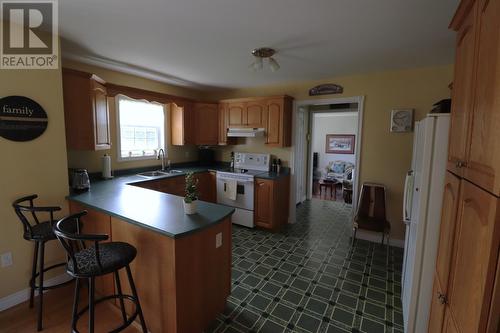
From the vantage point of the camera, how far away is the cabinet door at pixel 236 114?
14.3ft

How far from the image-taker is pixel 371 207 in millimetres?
3469

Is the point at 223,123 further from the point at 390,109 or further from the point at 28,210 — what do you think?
the point at 28,210

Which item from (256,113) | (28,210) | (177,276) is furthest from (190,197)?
(256,113)

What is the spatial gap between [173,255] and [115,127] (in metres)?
2.78

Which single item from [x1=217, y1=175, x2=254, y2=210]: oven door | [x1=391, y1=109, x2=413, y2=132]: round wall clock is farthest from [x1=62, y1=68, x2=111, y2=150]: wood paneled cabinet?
[x1=391, y1=109, x2=413, y2=132]: round wall clock

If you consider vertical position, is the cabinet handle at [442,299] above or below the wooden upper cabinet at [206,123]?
below

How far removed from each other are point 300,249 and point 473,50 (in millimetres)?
2841

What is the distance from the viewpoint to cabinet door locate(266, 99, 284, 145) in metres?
3.96

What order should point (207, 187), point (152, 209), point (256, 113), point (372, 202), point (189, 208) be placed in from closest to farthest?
point (189, 208), point (152, 209), point (372, 202), point (256, 113), point (207, 187)

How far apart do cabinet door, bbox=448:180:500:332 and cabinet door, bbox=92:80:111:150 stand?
3.35 m

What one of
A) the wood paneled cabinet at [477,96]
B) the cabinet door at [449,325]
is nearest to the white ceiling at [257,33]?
the wood paneled cabinet at [477,96]

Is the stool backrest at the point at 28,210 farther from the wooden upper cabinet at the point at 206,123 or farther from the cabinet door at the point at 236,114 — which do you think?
the cabinet door at the point at 236,114

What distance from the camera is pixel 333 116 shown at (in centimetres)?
790

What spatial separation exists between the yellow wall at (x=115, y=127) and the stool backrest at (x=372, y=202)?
3369 mm
